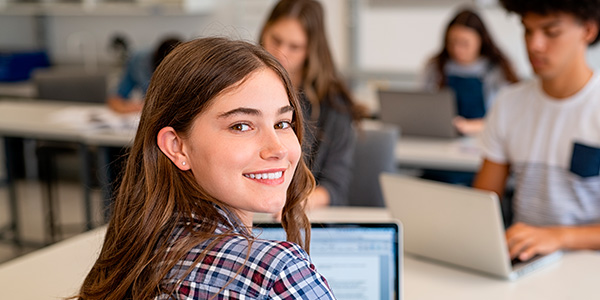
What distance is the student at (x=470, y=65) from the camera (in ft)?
13.6

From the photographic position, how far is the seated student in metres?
1.01

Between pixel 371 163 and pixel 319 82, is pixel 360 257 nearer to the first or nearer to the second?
pixel 319 82

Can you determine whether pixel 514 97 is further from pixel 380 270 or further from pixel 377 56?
pixel 377 56

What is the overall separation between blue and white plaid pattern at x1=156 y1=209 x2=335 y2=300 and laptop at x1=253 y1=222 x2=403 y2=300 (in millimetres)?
467

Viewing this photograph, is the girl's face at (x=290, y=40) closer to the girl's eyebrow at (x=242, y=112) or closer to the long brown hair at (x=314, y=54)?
the long brown hair at (x=314, y=54)

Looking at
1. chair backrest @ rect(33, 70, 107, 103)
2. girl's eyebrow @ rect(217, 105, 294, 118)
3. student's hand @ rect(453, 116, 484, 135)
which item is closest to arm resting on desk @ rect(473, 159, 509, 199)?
student's hand @ rect(453, 116, 484, 135)

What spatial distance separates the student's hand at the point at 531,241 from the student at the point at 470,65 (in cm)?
222

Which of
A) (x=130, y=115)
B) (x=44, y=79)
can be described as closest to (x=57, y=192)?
(x=44, y=79)

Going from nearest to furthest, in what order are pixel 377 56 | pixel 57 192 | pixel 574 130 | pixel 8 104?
pixel 574 130
pixel 8 104
pixel 57 192
pixel 377 56

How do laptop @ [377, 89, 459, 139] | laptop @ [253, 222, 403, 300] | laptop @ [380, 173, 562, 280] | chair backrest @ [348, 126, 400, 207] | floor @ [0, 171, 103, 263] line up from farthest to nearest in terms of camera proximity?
floor @ [0, 171, 103, 263] < laptop @ [377, 89, 459, 139] < chair backrest @ [348, 126, 400, 207] < laptop @ [380, 173, 562, 280] < laptop @ [253, 222, 403, 300]

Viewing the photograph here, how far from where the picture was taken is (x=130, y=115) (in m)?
3.88

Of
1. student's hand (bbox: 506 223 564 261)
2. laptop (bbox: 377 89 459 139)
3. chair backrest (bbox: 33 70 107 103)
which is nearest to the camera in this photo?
student's hand (bbox: 506 223 564 261)

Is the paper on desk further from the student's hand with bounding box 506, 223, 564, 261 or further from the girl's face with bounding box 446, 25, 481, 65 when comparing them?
the student's hand with bounding box 506, 223, 564, 261

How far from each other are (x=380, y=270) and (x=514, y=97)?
1.04m
